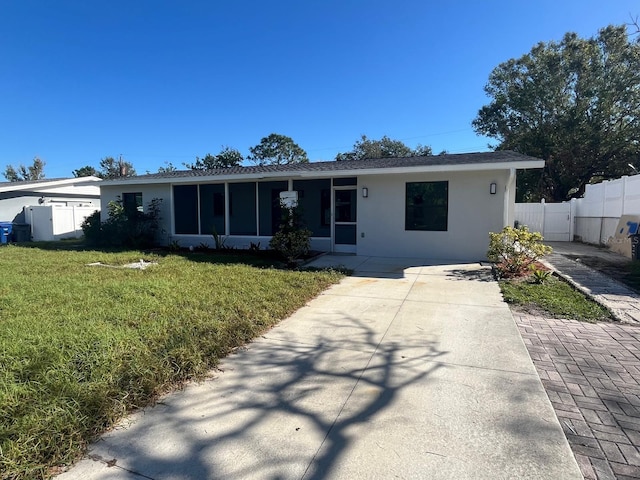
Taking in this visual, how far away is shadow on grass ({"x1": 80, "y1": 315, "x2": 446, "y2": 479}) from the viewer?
6.95ft

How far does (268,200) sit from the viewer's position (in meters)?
12.3

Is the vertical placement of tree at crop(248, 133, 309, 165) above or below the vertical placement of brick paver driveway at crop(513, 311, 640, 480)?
above

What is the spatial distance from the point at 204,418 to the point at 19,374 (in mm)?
1718

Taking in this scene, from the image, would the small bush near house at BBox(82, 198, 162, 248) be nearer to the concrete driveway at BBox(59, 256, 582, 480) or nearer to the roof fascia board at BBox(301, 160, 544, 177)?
the roof fascia board at BBox(301, 160, 544, 177)

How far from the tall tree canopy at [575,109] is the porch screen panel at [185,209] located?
21.0 metres

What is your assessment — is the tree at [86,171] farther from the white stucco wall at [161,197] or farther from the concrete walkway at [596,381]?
the concrete walkway at [596,381]

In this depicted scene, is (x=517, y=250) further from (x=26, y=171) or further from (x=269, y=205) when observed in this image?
(x=26, y=171)

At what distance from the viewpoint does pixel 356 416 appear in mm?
2572

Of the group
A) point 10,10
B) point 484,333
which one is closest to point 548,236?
point 484,333

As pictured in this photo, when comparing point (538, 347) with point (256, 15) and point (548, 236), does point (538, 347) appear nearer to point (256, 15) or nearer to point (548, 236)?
point (256, 15)

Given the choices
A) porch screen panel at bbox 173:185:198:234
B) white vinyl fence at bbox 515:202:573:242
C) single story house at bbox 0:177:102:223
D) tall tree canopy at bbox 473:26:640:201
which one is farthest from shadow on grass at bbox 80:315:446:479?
tall tree canopy at bbox 473:26:640:201

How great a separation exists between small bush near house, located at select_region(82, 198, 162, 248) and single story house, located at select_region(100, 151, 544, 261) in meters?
0.36

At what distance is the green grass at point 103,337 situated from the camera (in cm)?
234

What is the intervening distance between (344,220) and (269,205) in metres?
2.78
